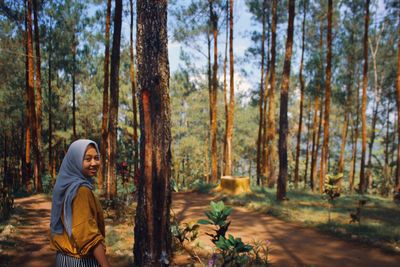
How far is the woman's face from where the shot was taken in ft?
6.20

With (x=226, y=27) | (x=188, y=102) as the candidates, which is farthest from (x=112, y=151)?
(x=188, y=102)

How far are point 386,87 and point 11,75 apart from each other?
82.2 feet

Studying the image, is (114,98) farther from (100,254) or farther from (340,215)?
(100,254)

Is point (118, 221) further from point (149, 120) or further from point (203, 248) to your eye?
point (149, 120)

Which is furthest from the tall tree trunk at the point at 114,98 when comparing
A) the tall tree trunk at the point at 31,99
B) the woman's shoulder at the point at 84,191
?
the woman's shoulder at the point at 84,191

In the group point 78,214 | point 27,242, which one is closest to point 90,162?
point 78,214

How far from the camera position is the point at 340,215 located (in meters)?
7.97

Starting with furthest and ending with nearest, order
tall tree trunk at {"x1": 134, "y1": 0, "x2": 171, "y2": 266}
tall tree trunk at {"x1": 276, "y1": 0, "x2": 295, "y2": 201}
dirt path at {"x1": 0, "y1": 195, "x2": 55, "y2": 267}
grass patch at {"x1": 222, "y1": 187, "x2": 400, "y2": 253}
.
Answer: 1. tall tree trunk at {"x1": 276, "y1": 0, "x2": 295, "y2": 201}
2. grass patch at {"x1": 222, "y1": 187, "x2": 400, "y2": 253}
3. dirt path at {"x1": 0, "y1": 195, "x2": 55, "y2": 267}
4. tall tree trunk at {"x1": 134, "y1": 0, "x2": 171, "y2": 266}

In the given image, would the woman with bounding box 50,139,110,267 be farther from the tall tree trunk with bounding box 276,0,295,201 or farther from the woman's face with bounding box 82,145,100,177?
the tall tree trunk with bounding box 276,0,295,201

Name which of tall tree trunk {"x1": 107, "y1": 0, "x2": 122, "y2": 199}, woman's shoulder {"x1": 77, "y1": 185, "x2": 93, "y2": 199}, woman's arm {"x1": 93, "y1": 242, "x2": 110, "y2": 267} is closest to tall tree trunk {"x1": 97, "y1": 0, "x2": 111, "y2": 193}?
tall tree trunk {"x1": 107, "y1": 0, "x2": 122, "y2": 199}

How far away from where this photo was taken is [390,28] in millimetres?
19062

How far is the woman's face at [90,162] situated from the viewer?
1889mm

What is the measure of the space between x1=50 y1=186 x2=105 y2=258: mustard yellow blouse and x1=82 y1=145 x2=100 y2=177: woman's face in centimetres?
12

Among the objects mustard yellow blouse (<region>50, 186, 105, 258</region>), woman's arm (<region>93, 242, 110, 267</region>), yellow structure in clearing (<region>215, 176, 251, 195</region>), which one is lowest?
yellow structure in clearing (<region>215, 176, 251, 195</region>)
